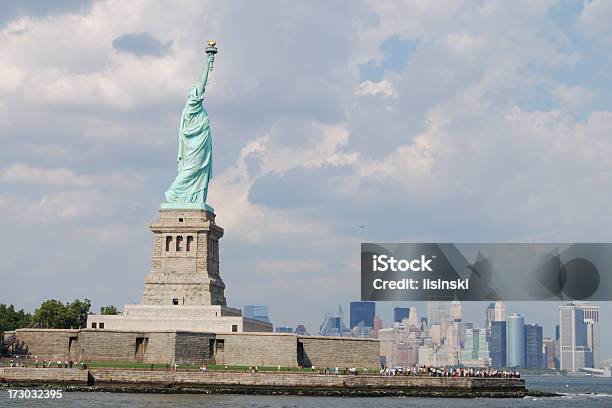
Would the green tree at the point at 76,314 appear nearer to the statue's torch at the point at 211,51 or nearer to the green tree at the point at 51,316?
the green tree at the point at 51,316

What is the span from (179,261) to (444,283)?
2824 centimetres

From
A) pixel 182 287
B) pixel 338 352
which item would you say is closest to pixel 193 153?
pixel 182 287

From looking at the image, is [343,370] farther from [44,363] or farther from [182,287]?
[44,363]

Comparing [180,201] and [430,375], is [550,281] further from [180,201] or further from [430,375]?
[180,201]

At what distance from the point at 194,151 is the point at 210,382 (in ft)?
71.0

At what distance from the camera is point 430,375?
79.9 metres

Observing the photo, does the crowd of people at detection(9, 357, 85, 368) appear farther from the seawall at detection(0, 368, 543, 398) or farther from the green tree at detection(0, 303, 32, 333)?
the green tree at detection(0, 303, 32, 333)

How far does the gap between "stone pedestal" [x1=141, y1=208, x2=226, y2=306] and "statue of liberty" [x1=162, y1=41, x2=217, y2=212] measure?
190 centimetres

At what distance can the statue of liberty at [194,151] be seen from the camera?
8850 centimetres

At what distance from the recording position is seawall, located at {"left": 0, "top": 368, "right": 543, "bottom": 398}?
243 feet

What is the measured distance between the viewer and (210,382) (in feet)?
246

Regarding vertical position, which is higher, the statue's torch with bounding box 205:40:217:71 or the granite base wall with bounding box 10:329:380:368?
the statue's torch with bounding box 205:40:217:71

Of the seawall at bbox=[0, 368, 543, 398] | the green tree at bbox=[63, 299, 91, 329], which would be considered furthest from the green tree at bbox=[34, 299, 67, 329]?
the seawall at bbox=[0, 368, 543, 398]

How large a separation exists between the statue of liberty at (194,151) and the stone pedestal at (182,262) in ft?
6.22
